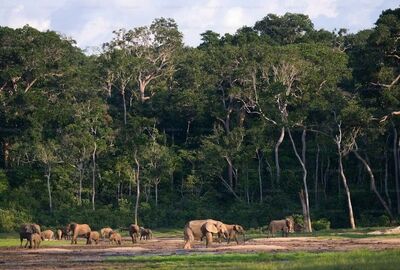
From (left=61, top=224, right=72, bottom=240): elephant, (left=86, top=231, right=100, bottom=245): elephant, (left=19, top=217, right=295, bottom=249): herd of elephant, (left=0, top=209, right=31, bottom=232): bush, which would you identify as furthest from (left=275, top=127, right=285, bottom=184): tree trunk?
(left=86, top=231, right=100, bottom=245): elephant

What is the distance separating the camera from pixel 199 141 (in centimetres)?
7931

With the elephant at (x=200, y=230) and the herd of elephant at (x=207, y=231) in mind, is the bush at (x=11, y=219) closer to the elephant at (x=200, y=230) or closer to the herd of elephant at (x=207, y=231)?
the herd of elephant at (x=207, y=231)

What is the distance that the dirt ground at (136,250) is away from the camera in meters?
33.9

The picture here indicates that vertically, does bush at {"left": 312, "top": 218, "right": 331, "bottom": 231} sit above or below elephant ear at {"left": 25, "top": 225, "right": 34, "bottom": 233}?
above

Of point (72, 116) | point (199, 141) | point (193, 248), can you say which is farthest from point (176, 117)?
point (193, 248)

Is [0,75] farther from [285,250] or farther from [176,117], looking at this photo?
[285,250]

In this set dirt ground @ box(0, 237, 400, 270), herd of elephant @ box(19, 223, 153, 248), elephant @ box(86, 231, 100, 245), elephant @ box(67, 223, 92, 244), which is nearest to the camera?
dirt ground @ box(0, 237, 400, 270)

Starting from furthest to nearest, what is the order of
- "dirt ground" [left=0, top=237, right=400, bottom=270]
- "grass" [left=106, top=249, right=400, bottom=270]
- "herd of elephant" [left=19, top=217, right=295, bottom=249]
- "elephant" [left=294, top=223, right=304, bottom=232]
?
"elephant" [left=294, top=223, right=304, bottom=232], "herd of elephant" [left=19, top=217, right=295, bottom=249], "dirt ground" [left=0, top=237, right=400, bottom=270], "grass" [left=106, top=249, right=400, bottom=270]

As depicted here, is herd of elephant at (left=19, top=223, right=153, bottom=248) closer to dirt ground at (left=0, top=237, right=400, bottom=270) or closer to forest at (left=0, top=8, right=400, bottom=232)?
dirt ground at (left=0, top=237, right=400, bottom=270)

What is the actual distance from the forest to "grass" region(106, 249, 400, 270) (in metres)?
28.4

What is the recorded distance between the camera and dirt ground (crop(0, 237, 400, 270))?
111 feet

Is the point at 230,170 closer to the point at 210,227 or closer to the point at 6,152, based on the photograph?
the point at 6,152

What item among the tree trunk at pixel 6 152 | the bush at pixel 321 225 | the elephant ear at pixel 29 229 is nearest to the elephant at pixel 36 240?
the elephant ear at pixel 29 229

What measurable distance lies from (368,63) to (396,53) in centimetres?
179
